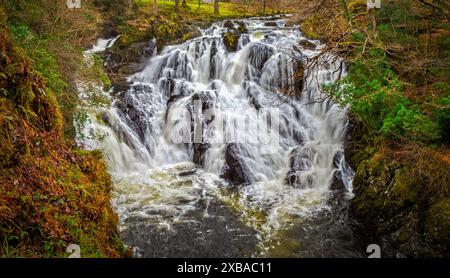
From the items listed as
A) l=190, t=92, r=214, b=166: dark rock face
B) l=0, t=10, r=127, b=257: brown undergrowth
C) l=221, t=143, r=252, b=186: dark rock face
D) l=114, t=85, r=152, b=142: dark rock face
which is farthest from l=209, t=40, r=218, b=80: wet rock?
l=0, t=10, r=127, b=257: brown undergrowth

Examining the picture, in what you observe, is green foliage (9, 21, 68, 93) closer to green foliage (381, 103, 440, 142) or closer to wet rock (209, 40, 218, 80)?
green foliage (381, 103, 440, 142)

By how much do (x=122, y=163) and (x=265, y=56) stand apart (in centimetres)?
798

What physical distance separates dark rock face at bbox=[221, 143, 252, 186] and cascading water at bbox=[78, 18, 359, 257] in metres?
0.04

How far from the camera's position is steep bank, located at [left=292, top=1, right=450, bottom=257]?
7199mm

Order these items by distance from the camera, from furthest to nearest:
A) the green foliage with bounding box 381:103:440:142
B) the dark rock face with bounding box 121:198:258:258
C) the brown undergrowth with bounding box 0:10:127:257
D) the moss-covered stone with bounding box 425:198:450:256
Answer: the green foliage with bounding box 381:103:440:142 < the dark rock face with bounding box 121:198:258:258 < the moss-covered stone with bounding box 425:198:450:256 < the brown undergrowth with bounding box 0:10:127:257

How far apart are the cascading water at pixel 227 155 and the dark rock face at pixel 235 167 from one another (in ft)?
0.12

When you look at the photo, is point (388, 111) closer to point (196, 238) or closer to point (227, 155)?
point (227, 155)

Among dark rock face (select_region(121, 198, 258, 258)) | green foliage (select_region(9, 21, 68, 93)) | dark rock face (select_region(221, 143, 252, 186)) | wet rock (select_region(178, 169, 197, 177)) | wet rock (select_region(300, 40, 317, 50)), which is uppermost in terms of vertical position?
wet rock (select_region(300, 40, 317, 50))

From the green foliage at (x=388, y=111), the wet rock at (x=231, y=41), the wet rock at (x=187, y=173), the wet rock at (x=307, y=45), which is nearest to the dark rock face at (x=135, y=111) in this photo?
the wet rock at (x=187, y=173)

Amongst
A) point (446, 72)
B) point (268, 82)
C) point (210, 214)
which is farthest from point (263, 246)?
point (268, 82)

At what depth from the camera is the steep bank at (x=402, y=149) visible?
7199mm

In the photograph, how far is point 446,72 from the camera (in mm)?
9367

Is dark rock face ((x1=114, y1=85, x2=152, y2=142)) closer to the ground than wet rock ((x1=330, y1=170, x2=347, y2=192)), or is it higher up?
higher up

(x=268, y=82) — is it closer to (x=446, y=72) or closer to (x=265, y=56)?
(x=265, y=56)
